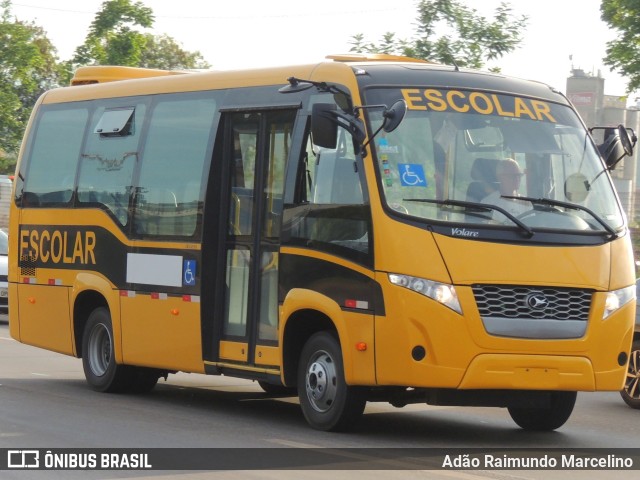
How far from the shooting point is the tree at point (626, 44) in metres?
25.6

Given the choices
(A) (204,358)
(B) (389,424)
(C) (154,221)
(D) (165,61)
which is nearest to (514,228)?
(B) (389,424)

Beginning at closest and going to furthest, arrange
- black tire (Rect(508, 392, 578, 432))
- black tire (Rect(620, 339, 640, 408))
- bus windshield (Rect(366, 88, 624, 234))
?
bus windshield (Rect(366, 88, 624, 234))
black tire (Rect(508, 392, 578, 432))
black tire (Rect(620, 339, 640, 408))

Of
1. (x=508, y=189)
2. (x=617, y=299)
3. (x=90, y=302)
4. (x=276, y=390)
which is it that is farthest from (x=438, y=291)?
(x=90, y=302)

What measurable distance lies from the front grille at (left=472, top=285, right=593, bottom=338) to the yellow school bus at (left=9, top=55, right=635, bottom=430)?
0.02 metres

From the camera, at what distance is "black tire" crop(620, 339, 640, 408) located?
14.5 meters

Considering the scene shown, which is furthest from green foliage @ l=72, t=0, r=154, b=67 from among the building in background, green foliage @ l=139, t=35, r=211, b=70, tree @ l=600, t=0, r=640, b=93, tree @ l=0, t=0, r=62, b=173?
the building in background

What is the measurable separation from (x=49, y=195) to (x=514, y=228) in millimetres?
6693

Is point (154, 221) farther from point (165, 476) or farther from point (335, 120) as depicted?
point (165, 476)

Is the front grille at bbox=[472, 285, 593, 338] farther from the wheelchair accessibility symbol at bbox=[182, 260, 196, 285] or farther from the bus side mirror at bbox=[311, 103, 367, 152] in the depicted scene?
the wheelchair accessibility symbol at bbox=[182, 260, 196, 285]

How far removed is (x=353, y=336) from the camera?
11000mm

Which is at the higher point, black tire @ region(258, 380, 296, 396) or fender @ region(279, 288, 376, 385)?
fender @ region(279, 288, 376, 385)

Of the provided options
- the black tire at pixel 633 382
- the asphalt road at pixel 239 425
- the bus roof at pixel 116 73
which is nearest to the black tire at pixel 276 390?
the asphalt road at pixel 239 425

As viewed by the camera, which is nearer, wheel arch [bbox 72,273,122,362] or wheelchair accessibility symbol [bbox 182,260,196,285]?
wheelchair accessibility symbol [bbox 182,260,196,285]

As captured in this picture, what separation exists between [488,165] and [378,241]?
112cm
